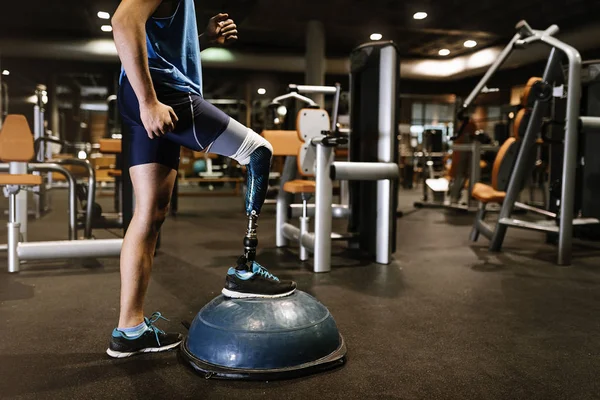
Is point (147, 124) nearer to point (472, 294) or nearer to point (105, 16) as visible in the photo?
point (472, 294)

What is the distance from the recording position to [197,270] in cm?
321

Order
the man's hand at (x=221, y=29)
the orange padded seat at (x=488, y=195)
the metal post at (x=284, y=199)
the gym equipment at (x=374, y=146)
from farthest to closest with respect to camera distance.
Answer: the orange padded seat at (x=488, y=195)
the metal post at (x=284, y=199)
the gym equipment at (x=374, y=146)
the man's hand at (x=221, y=29)

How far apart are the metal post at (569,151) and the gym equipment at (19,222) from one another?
2915 millimetres

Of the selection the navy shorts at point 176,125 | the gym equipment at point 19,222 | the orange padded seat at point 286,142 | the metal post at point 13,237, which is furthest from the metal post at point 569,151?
the metal post at point 13,237

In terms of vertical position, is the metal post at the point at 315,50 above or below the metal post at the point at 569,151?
above

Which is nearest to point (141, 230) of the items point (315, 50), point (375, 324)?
point (375, 324)

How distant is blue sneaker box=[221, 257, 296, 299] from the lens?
1697mm

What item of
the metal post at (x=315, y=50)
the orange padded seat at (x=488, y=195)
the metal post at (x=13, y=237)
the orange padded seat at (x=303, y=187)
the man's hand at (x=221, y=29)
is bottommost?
the metal post at (x=13, y=237)

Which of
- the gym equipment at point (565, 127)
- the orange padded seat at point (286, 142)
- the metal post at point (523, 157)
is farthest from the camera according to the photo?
the orange padded seat at point (286, 142)

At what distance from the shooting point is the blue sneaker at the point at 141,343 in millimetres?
1746

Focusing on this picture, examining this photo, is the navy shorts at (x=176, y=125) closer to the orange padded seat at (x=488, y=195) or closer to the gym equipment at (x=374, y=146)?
the gym equipment at (x=374, y=146)

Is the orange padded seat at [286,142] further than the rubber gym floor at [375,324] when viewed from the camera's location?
Yes

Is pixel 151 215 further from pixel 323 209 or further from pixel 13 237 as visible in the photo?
pixel 13 237

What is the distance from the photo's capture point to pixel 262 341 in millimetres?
1561
